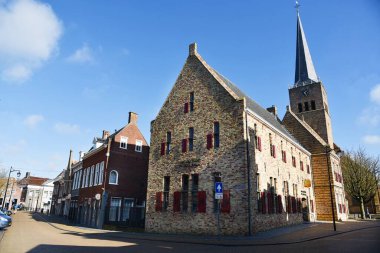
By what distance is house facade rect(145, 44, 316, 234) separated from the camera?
19375 millimetres

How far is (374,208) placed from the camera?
60.4 meters

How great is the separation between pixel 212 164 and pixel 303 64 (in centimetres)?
3758

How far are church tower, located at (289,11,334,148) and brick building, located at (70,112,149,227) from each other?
2810 centimetres

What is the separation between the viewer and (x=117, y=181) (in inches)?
1193

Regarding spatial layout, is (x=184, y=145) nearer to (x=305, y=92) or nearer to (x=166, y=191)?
(x=166, y=191)

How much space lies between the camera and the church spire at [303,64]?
4862 centimetres

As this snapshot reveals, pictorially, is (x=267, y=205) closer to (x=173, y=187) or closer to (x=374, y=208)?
(x=173, y=187)

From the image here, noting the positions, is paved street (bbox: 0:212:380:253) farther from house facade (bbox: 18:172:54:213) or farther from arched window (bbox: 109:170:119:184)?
house facade (bbox: 18:172:54:213)

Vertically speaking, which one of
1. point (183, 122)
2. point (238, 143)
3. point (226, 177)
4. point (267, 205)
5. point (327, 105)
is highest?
point (327, 105)

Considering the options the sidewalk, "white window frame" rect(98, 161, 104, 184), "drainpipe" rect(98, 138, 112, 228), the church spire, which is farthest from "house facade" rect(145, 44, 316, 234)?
the church spire

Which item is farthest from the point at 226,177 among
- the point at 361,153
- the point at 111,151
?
the point at 361,153

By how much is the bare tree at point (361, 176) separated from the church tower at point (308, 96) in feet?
24.8

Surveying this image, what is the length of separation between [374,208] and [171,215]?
5846cm

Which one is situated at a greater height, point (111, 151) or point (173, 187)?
point (111, 151)
